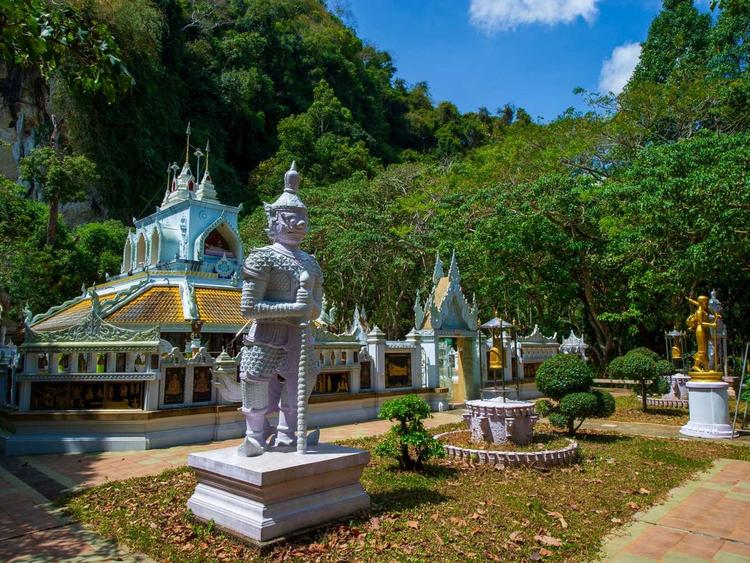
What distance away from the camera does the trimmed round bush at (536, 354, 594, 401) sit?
960 cm

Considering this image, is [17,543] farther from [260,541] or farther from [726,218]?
[726,218]

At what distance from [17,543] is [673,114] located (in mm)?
24800

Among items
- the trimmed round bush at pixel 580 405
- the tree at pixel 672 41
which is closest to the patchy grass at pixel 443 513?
the trimmed round bush at pixel 580 405

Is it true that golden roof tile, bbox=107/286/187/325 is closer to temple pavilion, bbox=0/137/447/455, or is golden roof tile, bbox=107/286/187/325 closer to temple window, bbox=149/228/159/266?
temple pavilion, bbox=0/137/447/455

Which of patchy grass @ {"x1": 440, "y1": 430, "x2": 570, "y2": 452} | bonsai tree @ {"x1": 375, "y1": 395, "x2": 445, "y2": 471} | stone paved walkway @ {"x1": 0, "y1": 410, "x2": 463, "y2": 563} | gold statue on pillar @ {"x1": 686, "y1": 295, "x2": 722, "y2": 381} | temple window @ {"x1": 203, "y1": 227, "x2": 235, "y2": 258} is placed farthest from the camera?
temple window @ {"x1": 203, "y1": 227, "x2": 235, "y2": 258}

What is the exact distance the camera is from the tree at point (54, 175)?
78.2ft

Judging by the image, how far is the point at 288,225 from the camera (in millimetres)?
5996

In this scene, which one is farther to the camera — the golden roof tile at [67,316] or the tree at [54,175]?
the tree at [54,175]

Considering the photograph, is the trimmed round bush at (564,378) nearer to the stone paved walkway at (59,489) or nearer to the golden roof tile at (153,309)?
the stone paved walkway at (59,489)

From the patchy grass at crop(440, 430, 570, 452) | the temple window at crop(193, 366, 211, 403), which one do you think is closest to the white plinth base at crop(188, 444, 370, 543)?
the patchy grass at crop(440, 430, 570, 452)

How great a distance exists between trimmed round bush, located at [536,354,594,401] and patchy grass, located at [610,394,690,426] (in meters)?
4.17

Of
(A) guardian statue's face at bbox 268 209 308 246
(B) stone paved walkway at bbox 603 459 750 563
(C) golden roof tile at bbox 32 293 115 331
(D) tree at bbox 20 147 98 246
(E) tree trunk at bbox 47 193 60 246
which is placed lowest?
(B) stone paved walkway at bbox 603 459 750 563

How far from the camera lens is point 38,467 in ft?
27.9

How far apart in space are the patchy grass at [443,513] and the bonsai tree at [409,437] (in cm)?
25
